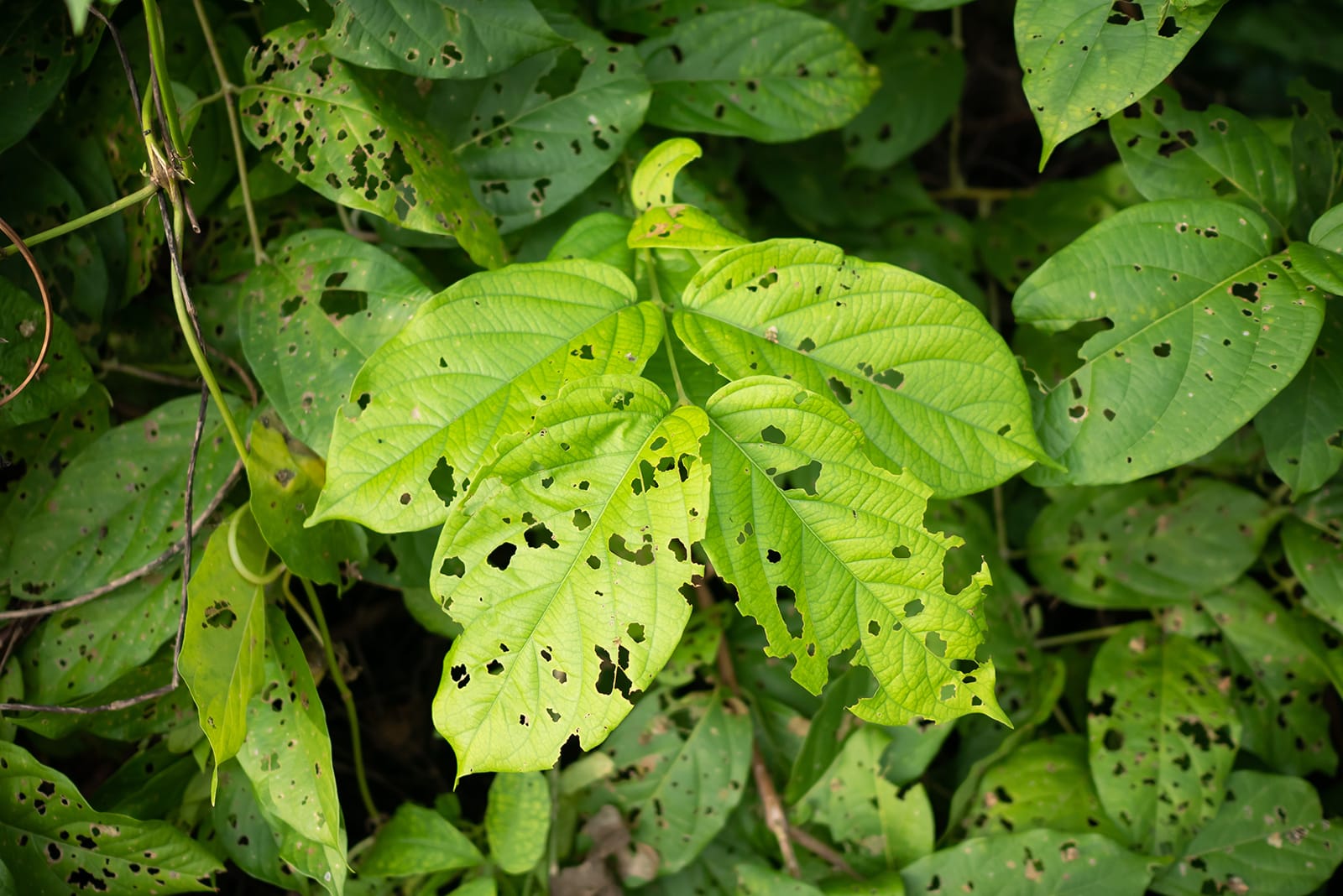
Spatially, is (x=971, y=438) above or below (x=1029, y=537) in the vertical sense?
above

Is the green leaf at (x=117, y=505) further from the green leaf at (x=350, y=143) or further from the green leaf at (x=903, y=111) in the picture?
the green leaf at (x=903, y=111)

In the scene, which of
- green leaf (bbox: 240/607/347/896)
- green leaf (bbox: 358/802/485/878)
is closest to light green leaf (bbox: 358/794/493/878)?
green leaf (bbox: 358/802/485/878)

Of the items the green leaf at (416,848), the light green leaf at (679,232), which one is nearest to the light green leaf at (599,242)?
the light green leaf at (679,232)

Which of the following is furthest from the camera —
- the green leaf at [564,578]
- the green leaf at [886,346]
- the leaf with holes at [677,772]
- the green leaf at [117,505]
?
the leaf with holes at [677,772]

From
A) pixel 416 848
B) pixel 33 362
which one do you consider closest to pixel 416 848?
pixel 416 848

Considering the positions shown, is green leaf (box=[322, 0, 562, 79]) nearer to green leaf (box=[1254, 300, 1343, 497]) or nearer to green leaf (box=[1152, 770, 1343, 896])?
green leaf (box=[1254, 300, 1343, 497])

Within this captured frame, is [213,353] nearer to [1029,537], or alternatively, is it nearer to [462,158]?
[462,158]

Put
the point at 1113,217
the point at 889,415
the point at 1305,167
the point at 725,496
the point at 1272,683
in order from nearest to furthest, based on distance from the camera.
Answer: the point at 725,496 < the point at 889,415 < the point at 1113,217 < the point at 1305,167 < the point at 1272,683

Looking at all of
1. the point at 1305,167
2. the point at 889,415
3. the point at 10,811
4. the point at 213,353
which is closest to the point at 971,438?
the point at 889,415
